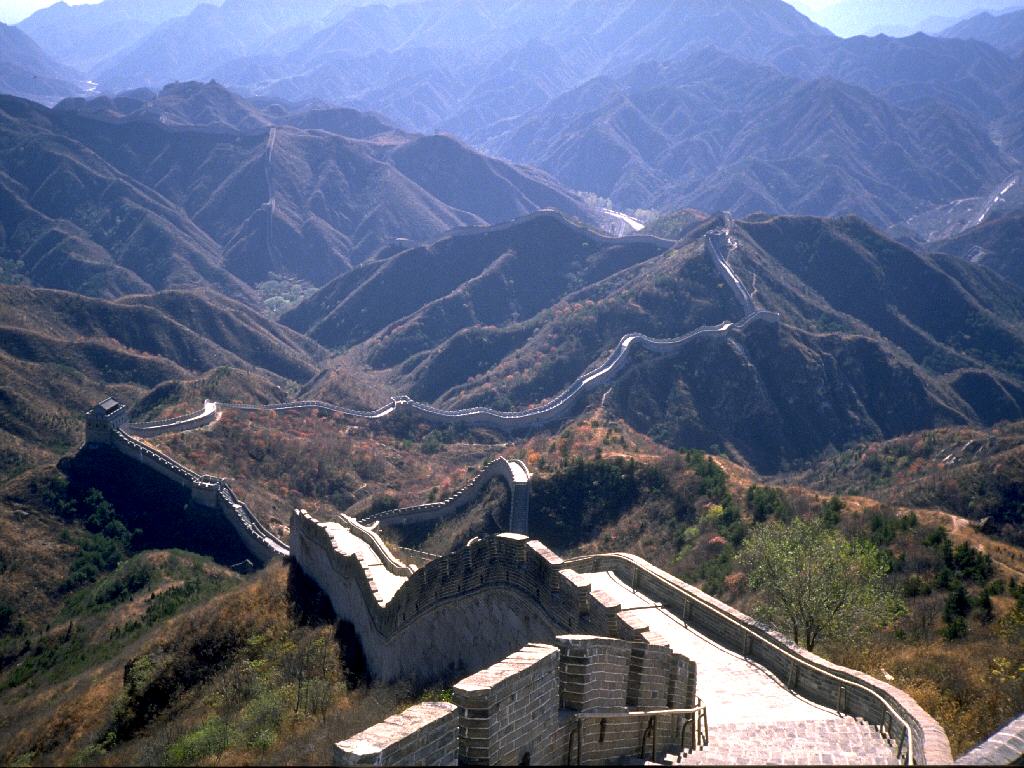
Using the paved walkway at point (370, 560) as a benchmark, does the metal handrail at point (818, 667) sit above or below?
below

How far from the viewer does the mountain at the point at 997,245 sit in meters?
159

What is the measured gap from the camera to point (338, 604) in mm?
26906

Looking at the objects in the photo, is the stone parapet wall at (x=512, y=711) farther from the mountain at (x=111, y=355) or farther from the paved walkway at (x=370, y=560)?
the mountain at (x=111, y=355)

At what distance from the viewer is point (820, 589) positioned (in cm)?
2030

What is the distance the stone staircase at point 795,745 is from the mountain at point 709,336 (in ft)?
201

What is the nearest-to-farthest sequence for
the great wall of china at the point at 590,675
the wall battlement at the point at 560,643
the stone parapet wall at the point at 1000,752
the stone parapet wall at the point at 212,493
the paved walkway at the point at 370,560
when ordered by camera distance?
the great wall of china at the point at 590,675, the stone parapet wall at the point at 1000,752, the wall battlement at the point at 560,643, the paved walkway at the point at 370,560, the stone parapet wall at the point at 212,493

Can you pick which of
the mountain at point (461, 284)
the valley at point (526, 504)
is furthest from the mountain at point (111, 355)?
the mountain at point (461, 284)

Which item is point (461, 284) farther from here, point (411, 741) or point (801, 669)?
point (411, 741)

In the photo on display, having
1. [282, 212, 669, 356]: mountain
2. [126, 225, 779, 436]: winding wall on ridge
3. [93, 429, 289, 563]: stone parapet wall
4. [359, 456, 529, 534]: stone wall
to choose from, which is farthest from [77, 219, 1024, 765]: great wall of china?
[282, 212, 669, 356]: mountain

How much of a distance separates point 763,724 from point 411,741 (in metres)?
6.59

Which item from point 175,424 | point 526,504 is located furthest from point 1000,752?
point 175,424

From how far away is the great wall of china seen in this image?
9906 millimetres

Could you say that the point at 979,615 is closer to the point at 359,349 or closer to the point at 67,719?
the point at 67,719

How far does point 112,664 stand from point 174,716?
27.7 feet
